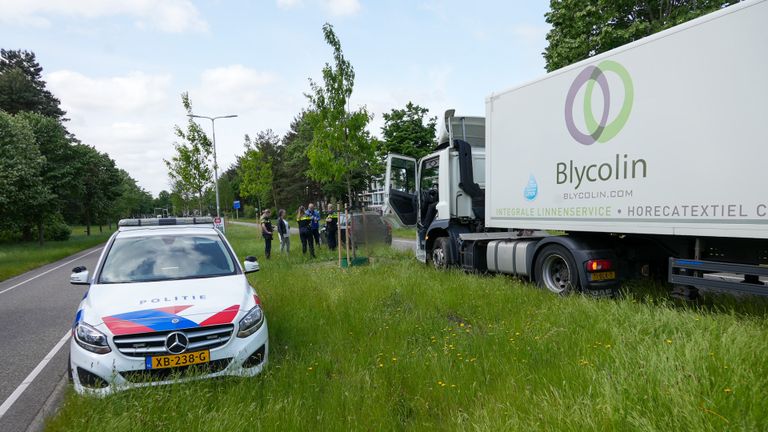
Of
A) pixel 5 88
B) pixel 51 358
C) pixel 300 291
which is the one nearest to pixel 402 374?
pixel 300 291

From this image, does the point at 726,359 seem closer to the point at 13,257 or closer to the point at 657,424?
the point at 657,424

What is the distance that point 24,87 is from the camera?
38.4 meters

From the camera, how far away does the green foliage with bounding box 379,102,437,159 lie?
1336 inches

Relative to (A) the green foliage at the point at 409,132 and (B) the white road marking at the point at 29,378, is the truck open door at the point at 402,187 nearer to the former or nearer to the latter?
(B) the white road marking at the point at 29,378

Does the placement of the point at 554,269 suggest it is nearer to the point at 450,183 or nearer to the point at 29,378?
the point at 450,183

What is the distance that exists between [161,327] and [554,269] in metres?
5.90

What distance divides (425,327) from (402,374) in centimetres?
135

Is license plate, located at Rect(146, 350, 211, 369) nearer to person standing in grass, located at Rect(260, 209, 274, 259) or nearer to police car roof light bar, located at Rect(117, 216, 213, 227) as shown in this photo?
police car roof light bar, located at Rect(117, 216, 213, 227)

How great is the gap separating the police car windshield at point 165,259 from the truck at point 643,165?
4867 mm

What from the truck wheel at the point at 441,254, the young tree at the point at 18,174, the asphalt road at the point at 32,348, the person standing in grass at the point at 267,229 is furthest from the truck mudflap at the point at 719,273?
the young tree at the point at 18,174

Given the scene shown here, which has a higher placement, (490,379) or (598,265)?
(598,265)

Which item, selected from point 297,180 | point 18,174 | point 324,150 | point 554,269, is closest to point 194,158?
point 18,174

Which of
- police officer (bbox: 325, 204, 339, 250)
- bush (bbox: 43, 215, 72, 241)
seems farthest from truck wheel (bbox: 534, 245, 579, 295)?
bush (bbox: 43, 215, 72, 241)

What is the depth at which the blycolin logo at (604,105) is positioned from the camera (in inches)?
223
